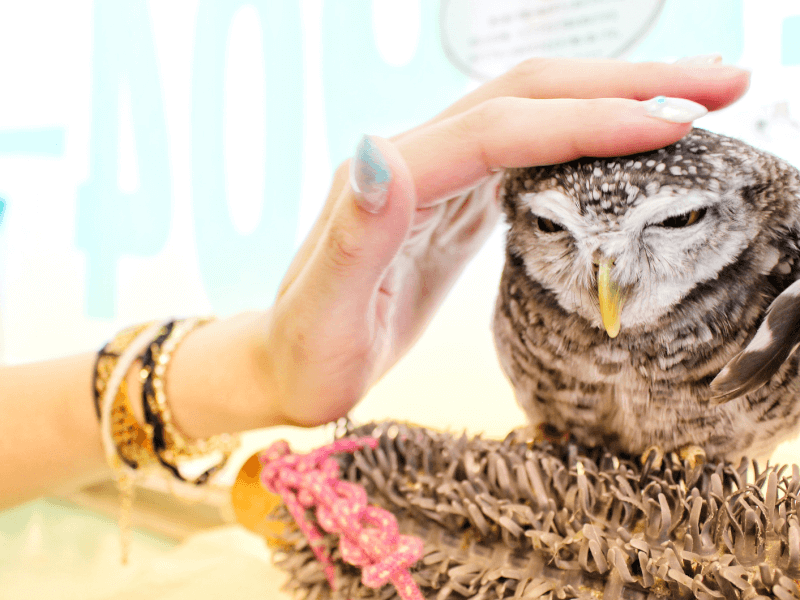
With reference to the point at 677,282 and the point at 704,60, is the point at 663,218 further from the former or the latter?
the point at 704,60

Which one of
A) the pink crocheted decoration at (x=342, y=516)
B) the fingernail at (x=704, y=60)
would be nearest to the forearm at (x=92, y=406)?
the pink crocheted decoration at (x=342, y=516)

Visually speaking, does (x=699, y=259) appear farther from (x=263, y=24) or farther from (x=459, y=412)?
(x=263, y=24)

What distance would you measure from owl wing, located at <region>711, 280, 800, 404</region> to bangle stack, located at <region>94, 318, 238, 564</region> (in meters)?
0.65

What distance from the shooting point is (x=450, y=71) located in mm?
736

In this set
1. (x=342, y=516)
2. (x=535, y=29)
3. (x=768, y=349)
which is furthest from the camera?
(x=535, y=29)

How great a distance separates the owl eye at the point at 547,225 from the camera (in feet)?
1.57

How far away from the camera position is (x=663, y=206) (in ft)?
1.34

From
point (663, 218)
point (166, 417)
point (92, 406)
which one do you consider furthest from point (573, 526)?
point (92, 406)

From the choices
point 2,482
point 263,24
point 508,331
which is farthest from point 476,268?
point 2,482

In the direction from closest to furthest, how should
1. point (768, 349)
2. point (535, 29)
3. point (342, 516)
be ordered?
1. point (768, 349)
2. point (342, 516)
3. point (535, 29)

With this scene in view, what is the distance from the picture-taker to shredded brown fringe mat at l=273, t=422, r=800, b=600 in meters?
0.35

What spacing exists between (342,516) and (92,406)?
447mm

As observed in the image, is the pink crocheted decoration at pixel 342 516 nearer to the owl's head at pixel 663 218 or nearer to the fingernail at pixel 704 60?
the owl's head at pixel 663 218

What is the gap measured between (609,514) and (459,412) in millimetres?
406
